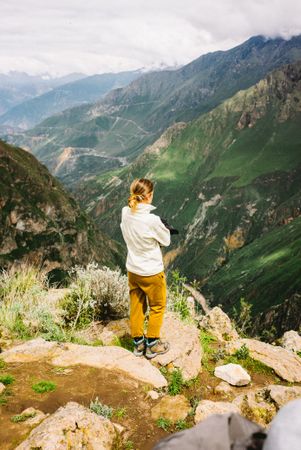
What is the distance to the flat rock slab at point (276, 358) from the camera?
31.7 feet

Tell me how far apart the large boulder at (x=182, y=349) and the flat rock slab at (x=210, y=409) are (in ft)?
5.20

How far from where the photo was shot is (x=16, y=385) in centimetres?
750

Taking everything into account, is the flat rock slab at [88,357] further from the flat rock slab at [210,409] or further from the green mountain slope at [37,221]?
the green mountain slope at [37,221]

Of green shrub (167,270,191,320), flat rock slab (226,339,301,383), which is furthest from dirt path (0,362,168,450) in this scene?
green shrub (167,270,191,320)

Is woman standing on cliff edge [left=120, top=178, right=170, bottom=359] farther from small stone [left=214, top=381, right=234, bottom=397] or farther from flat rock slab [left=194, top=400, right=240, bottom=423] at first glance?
flat rock slab [left=194, top=400, right=240, bottom=423]

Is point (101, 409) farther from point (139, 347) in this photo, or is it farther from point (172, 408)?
point (139, 347)

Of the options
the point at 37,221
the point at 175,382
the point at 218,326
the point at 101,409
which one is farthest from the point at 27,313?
the point at 37,221

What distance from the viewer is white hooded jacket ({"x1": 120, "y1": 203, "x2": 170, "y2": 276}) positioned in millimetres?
8734

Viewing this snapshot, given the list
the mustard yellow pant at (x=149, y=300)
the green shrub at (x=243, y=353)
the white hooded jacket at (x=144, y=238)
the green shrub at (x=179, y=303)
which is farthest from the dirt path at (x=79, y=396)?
the green shrub at (x=179, y=303)

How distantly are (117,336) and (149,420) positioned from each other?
411cm

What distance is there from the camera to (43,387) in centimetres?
737

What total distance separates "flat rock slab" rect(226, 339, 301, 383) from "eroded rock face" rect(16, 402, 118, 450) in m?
5.09

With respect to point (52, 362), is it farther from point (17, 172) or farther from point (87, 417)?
point (17, 172)

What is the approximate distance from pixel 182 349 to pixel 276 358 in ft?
8.45
